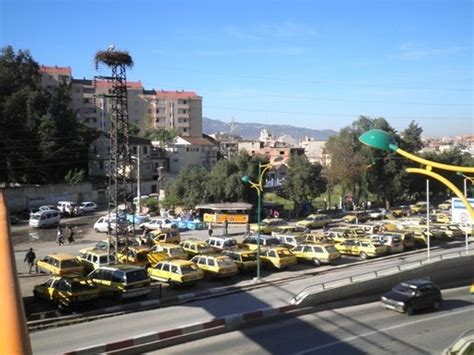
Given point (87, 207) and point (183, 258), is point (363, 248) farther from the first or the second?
point (87, 207)

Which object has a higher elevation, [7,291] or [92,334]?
[7,291]

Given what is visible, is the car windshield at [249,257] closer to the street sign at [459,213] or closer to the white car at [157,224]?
the street sign at [459,213]

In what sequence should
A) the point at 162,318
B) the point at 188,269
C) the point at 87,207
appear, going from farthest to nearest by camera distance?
the point at 87,207, the point at 188,269, the point at 162,318

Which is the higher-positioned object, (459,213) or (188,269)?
(459,213)

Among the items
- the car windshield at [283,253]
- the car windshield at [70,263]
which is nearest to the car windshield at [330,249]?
the car windshield at [283,253]

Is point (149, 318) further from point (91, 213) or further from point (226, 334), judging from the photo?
point (91, 213)

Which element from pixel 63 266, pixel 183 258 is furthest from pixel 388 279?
pixel 63 266

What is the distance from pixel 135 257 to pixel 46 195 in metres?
35.6

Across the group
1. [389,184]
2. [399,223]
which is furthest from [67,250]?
[389,184]

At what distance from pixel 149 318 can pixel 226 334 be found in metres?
2.98

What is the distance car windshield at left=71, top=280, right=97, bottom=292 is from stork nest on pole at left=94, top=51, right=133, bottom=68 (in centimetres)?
1465

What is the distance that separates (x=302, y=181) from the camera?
54.7 meters

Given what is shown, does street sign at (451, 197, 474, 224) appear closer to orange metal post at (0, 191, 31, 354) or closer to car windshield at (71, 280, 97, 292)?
car windshield at (71, 280, 97, 292)

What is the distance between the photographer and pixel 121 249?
29047 millimetres
